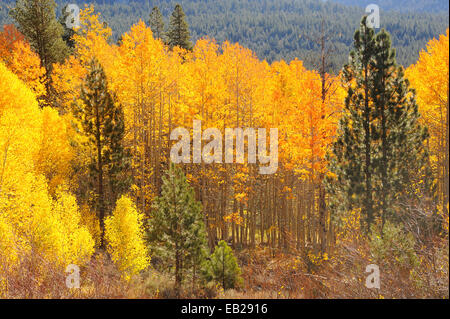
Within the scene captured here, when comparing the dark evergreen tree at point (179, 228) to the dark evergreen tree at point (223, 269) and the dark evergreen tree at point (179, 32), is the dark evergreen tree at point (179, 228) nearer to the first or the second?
the dark evergreen tree at point (223, 269)

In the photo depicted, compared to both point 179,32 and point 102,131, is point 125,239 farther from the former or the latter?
point 179,32

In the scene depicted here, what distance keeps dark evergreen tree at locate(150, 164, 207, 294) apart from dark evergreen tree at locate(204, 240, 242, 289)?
62 centimetres

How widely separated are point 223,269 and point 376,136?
32.1 ft

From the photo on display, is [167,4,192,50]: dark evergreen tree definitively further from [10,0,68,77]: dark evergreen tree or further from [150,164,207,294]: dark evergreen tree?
[150,164,207,294]: dark evergreen tree

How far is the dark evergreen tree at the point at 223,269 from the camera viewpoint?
1616cm

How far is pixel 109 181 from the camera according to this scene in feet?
63.6

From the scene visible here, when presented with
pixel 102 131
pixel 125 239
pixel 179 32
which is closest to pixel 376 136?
pixel 125 239

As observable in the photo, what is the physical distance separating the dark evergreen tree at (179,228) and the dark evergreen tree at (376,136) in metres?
7.00

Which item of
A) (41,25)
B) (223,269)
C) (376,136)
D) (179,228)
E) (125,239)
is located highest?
(41,25)

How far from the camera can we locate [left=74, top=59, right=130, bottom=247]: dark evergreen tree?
60.7 ft

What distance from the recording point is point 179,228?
1638 centimetres

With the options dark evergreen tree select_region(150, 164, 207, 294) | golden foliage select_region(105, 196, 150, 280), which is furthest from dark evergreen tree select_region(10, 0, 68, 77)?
dark evergreen tree select_region(150, 164, 207, 294)

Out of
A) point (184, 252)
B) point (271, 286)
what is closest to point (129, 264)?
point (184, 252)

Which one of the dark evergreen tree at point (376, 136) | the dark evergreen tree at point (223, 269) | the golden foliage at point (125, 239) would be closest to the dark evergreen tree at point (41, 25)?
the golden foliage at point (125, 239)
